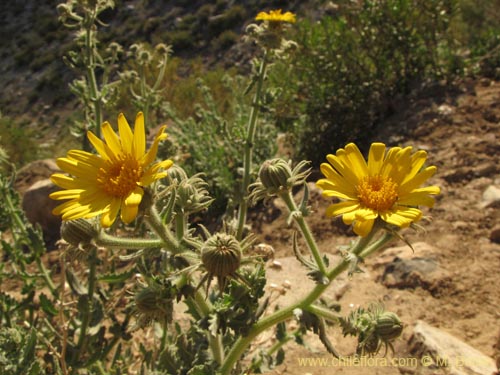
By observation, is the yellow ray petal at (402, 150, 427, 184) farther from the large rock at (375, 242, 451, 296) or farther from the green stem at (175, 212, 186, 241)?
the large rock at (375, 242, 451, 296)

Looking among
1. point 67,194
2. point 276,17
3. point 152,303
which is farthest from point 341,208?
point 276,17

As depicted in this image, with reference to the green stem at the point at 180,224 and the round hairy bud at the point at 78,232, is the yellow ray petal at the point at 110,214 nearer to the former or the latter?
the round hairy bud at the point at 78,232

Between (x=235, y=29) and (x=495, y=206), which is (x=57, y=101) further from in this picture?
(x=495, y=206)

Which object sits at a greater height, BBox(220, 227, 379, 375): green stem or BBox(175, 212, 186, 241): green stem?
BBox(175, 212, 186, 241): green stem

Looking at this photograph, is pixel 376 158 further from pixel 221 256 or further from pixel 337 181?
pixel 221 256

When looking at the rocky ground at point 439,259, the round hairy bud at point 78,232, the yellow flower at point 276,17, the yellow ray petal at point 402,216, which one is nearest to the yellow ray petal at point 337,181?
the yellow ray petal at point 402,216

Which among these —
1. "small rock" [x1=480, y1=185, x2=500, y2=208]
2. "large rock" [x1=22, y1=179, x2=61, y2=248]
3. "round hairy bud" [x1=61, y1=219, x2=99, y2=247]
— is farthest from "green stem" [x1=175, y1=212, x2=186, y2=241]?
"large rock" [x1=22, y1=179, x2=61, y2=248]

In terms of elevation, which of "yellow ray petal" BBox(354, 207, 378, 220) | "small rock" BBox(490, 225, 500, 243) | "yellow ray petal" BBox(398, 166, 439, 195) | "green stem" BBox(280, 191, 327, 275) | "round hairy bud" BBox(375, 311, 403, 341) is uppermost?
"yellow ray petal" BBox(398, 166, 439, 195)
